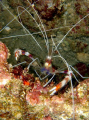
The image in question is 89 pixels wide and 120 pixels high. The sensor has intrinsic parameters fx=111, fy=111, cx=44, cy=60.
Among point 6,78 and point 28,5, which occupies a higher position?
point 28,5

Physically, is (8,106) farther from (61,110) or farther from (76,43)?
(76,43)

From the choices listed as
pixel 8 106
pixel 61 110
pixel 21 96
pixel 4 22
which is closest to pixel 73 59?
pixel 61 110

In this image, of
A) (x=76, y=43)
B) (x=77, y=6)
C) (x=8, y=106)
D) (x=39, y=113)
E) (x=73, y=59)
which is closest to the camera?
(x=8, y=106)

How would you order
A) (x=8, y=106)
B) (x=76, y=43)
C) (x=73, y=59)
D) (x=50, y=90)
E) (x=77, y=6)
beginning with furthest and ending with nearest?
(x=73, y=59) < (x=76, y=43) < (x=77, y=6) < (x=50, y=90) < (x=8, y=106)

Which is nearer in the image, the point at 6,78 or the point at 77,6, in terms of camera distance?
the point at 6,78

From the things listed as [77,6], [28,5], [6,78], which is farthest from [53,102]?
[28,5]

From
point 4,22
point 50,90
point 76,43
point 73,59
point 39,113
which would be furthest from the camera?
point 4,22

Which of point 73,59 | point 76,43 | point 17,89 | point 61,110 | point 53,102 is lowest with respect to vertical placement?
point 61,110

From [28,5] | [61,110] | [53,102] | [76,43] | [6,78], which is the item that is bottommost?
[61,110]

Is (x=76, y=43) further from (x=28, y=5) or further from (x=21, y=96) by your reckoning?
(x=21, y=96)
